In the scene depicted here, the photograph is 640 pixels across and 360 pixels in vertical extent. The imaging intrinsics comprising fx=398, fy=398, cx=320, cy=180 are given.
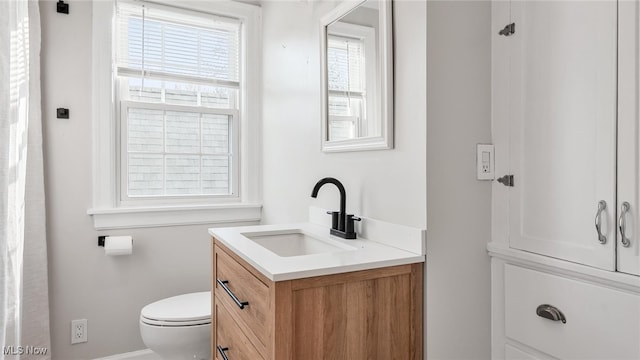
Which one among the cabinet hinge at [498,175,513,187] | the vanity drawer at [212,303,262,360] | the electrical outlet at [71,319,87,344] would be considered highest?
the cabinet hinge at [498,175,513,187]

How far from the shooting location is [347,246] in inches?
56.2

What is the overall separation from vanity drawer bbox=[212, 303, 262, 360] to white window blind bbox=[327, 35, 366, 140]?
0.87 metres

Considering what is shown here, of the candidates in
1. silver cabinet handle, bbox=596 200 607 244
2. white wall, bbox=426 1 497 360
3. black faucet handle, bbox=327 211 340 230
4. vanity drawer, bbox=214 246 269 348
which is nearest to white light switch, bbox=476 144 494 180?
white wall, bbox=426 1 497 360

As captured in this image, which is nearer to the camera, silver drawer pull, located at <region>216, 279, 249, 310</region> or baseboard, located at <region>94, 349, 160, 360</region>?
silver drawer pull, located at <region>216, 279, 249, 310</region>

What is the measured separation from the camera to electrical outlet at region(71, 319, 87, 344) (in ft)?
7.16

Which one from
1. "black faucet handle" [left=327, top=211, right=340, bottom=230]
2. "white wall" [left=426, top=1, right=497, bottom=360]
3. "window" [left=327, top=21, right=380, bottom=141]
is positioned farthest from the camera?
"black faucet handle" [left=327, top=211, right=340, bottom=230]

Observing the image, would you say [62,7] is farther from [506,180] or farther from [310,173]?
[506,180]

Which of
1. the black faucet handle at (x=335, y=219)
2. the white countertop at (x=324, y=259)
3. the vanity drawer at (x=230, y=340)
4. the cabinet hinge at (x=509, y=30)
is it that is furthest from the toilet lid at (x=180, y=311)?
the cabinet hinge at (x=509, y=30)

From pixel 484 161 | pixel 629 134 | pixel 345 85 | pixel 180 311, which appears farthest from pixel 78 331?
pixel 629 134

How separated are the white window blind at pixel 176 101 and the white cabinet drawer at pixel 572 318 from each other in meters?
1.86

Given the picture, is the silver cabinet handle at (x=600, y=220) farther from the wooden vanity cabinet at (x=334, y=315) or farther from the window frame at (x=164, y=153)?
the window frame at (x=164, y=153)

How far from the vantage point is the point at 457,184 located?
129 cm

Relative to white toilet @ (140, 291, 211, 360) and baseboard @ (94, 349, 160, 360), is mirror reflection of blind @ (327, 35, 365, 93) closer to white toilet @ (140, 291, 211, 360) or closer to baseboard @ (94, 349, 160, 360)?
white toilet @ (140, 291, 211, 360)

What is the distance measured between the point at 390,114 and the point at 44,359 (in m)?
2.14
